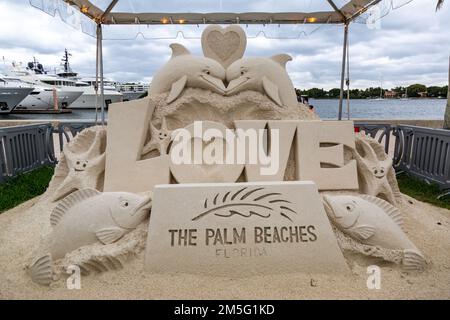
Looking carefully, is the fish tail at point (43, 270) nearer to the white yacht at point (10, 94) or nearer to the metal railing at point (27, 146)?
the metal railing at point (27, 146)

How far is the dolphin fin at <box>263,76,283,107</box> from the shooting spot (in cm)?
393

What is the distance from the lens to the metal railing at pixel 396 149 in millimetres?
5090

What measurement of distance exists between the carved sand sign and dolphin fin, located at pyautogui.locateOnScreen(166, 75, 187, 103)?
1536 mm

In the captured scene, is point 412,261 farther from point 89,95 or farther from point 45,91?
point 89,95

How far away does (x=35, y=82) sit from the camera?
94.6 ft

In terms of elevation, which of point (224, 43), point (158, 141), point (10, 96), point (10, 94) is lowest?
point (158, 141)

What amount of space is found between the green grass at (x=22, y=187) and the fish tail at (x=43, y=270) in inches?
92.9

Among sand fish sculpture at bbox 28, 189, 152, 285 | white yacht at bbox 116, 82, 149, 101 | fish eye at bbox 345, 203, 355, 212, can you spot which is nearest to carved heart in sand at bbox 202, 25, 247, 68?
sand fish sculpture at bbox 28, 189, 152, 285

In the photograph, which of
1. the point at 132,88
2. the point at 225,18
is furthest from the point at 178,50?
the point at 132,88

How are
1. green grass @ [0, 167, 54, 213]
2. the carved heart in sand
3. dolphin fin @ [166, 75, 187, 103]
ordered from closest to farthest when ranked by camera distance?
dolphin fin @ [166, 75, 187, 103]
the carved heart in sand
green grass @ [0, 167, 54, 213]

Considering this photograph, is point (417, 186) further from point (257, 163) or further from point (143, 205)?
point (143, 205)

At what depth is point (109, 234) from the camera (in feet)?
8.57

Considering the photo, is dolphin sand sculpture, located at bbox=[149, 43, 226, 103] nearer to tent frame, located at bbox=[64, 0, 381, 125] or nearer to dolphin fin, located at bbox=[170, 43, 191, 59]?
dolphin fin, located at bbox=[170, 43, 191, 59]

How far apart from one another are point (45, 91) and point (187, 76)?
2820 cm
